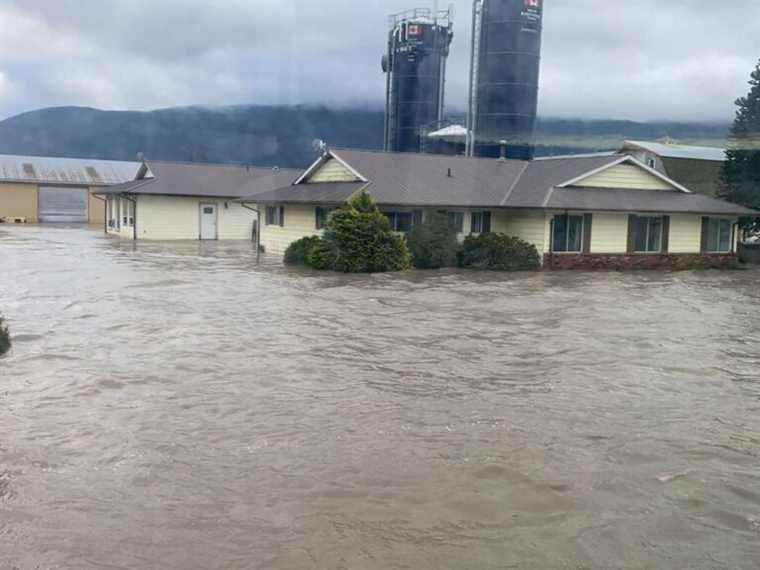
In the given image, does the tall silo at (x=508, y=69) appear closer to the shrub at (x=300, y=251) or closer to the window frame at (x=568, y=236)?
the window frame at (x=568, y=236)

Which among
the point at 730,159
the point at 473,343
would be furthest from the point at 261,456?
the point at 730,159

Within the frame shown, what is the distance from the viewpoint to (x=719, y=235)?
32031 millimetres

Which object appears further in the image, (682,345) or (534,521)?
(682,345)

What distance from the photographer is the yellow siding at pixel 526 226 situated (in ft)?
95.5

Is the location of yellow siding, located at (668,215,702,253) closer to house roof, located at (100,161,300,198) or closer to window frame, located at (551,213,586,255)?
window frame, located at (551,213,586,255)

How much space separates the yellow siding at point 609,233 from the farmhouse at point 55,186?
33.1m

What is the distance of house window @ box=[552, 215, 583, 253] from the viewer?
2933cm

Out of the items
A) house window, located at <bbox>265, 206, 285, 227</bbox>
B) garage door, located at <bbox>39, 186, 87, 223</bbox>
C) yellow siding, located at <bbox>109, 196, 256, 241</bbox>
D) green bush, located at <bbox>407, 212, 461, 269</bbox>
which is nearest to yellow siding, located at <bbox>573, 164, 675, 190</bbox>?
green bush, located at <bbox>407, 212, 461, 269</bbox>

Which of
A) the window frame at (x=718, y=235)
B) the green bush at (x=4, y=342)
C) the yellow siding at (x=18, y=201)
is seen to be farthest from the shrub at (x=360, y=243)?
the yellow siding at (x=18, y=201)

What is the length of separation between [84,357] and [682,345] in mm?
9565

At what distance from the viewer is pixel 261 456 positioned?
7902mm

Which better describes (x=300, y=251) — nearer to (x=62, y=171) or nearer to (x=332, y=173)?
(x=332, y=173)

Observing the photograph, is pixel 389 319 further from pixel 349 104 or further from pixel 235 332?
pixel 349 104

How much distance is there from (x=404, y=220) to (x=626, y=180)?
858cm
